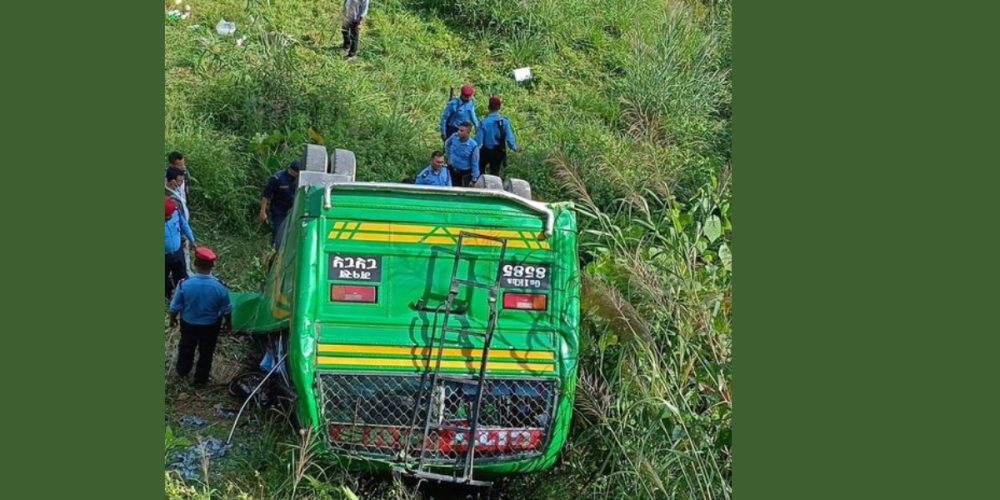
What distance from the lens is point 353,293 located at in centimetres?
788

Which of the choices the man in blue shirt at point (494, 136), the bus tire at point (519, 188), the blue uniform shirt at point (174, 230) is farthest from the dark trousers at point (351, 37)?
the bus tire at point (519, 188)

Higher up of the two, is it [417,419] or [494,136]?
[494,136]

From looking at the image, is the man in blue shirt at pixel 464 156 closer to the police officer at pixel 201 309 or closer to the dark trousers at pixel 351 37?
the police officer at pixel 201 309

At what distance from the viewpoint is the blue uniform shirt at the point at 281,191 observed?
1067 cm

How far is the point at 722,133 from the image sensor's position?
15.7 meters

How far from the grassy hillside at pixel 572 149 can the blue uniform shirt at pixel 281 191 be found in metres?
0.76

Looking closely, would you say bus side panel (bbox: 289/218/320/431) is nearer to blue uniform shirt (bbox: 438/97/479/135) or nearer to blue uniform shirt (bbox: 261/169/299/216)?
blue uniform shirt (bbox: 261/169/299/216)

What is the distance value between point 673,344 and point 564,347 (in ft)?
2.61

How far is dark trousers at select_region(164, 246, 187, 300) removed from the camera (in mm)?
10078

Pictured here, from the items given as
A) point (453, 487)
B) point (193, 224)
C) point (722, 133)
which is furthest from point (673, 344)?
point (722, 133)

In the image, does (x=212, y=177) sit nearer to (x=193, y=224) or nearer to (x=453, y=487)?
(x=193, y=224)

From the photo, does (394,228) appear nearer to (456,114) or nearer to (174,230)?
(174,230)

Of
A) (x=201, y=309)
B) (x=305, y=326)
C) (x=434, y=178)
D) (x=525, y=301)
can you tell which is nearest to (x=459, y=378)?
(x=525, y=301)

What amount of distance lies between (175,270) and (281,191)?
113 centimetres
